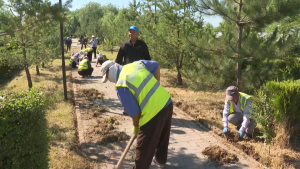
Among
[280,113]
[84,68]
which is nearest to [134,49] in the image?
[280,113]

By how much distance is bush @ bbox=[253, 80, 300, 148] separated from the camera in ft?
12.3

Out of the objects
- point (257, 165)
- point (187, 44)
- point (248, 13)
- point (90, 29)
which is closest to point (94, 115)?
point (187, 44)

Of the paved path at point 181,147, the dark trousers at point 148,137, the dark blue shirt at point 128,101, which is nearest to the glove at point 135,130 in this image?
the dark trousers at point 148,137

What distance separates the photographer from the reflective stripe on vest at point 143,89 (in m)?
2.64

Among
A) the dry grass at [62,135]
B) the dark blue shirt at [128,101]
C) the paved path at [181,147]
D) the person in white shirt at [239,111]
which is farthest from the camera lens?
the person in white shirt at [239,111]

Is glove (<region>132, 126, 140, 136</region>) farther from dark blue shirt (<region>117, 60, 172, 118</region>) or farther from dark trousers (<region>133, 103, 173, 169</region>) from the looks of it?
dark blue shirt (<region>117, 60, 172, 118</region>)

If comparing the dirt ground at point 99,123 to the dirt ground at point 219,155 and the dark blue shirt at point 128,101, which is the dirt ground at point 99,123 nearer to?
the dirt ground at point 219,155

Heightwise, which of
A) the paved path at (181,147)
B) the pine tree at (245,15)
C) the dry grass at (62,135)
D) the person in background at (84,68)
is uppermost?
the pine tree at (245,15)

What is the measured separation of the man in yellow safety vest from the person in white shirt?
182cm

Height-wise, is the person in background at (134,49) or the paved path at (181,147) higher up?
the person in background at (134,49)

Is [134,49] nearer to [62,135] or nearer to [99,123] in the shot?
[99,123]

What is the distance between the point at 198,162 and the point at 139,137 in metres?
1.23

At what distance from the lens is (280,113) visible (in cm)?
380

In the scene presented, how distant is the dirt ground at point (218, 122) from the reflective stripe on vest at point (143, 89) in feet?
6.40
